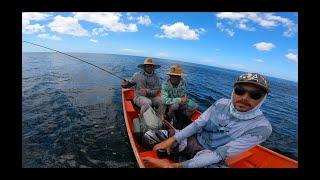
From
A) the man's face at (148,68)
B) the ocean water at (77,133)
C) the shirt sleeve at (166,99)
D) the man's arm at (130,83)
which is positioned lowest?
the ocean water at (77,133)

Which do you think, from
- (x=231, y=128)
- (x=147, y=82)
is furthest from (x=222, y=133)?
(x=147, y=82)

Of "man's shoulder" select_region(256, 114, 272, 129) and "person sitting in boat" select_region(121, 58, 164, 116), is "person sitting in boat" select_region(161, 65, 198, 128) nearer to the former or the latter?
"person sitting in boat" select_region(121, 58, 164, 116)

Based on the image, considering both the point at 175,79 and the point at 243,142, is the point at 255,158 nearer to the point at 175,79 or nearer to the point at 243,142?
the point at 243,142

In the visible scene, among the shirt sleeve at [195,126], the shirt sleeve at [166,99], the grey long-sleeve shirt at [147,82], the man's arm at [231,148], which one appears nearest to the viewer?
the man's arm at [231,148]

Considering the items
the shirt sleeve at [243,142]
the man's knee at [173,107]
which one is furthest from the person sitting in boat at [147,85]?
the shirt sleeve at [243,142]

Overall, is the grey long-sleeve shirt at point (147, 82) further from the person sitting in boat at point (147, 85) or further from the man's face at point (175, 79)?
the man's face at point (175, 79)

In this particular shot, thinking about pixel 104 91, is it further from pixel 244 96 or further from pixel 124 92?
pixel 244 96

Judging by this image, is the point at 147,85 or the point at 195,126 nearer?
the point at 195,126
